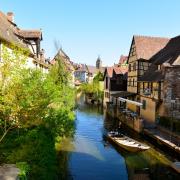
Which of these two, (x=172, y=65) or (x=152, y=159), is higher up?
(x=172, y=65)

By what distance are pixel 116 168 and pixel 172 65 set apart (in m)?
14.8

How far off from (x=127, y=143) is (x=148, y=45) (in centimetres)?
2349

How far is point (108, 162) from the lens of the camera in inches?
987

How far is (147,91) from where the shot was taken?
3947cm

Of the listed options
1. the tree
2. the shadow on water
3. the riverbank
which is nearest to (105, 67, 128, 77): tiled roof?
the riverbank

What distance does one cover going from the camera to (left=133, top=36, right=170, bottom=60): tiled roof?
151 feet

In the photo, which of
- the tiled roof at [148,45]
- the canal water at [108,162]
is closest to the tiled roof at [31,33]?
the canal water at [108,162]

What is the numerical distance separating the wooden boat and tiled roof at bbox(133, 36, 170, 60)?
57.3ft

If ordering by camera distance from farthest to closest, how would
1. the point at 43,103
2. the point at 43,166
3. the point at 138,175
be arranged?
the point at 138,175 → the point at 43,103 → the point at 43,166

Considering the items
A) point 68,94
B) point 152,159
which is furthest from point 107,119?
point 152,159

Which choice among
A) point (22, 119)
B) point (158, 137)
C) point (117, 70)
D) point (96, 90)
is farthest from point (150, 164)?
point (96, 90)

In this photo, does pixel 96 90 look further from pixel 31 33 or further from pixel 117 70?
pixel 31 33

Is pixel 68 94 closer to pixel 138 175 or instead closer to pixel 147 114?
pixel 147 114

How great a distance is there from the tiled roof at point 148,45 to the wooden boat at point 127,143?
1745 cm
